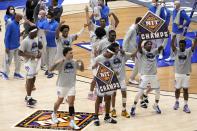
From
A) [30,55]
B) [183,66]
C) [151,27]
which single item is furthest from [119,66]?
[30,55]

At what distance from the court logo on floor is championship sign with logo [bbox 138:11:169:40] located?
2310 millimetres

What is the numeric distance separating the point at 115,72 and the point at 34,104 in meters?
2.55

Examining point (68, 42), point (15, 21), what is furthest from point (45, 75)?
point (68, 42)

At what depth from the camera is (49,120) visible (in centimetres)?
1228

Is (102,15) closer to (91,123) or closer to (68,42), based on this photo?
(68,42)

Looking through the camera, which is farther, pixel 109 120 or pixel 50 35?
pixel 50 35

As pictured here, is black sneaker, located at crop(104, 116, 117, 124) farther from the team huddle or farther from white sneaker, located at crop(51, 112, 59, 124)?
white sneaker, located at crop(51, 112, 59, 124)

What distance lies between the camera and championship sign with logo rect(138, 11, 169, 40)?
42.4ft

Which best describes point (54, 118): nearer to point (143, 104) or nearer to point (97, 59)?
point (97, 59)

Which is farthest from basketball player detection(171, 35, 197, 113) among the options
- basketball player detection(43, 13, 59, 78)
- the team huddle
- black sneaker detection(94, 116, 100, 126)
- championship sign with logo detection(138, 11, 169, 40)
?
basketball player detection(43, 13, 59, 78)

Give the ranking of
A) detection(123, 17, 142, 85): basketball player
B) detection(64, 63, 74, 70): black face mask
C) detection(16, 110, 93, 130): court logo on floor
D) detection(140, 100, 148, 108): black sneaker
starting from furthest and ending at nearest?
detection(123, 17, 142, 85): basketball player
detection(140, 100, 148, 108): black sneaker
detection(16, 110, 93, 130): court logo on floor
detection(64, 63, 74, 70): black face mask

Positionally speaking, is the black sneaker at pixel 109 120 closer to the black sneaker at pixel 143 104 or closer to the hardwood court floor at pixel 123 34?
the black sneaker at pixel 143 104

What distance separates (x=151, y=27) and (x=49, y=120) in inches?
128

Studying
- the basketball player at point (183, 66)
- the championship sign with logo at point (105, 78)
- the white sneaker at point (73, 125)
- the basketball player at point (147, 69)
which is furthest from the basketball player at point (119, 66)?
the basketball player at point (183, 66)
